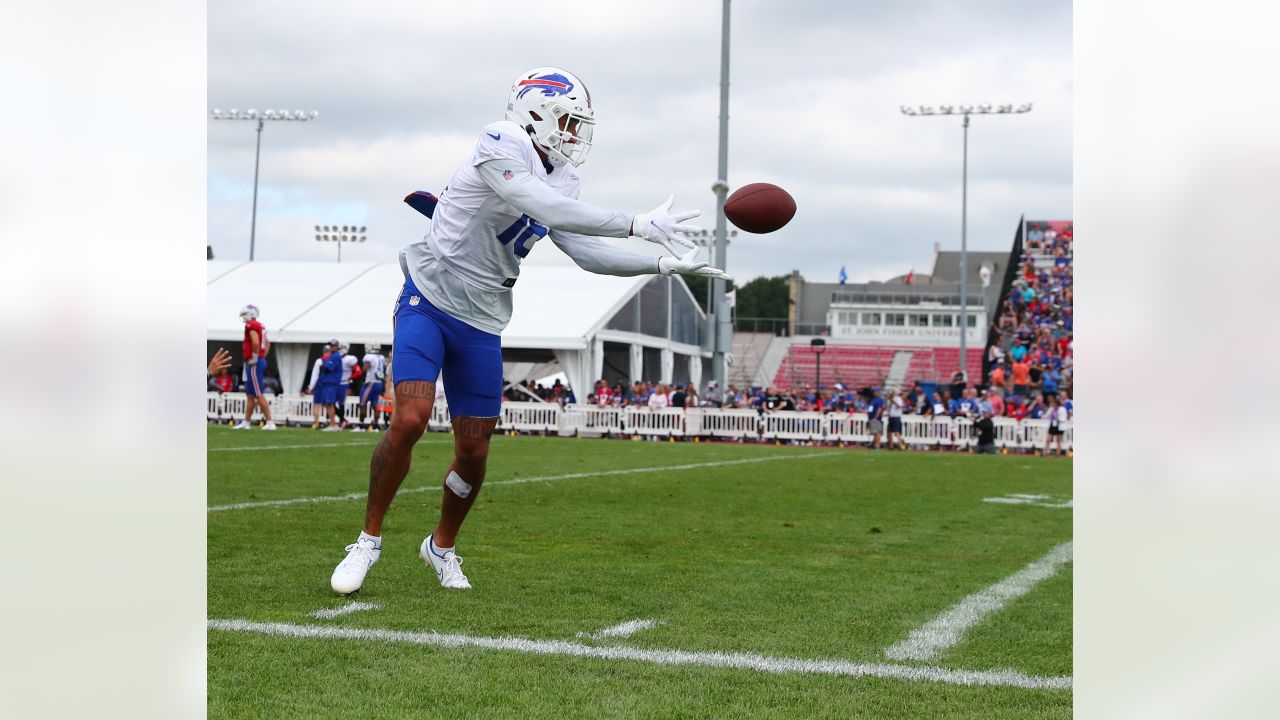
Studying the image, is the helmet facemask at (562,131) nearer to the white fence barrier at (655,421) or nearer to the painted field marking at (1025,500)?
the painted field marking at (1025,500)

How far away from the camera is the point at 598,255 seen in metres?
5.18

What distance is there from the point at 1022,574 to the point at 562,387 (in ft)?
72.9

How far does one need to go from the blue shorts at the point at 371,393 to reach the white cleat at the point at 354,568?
19030 mm

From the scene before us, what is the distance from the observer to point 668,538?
283 inches

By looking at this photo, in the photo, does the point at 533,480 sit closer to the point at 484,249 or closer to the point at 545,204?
the point at 484,249

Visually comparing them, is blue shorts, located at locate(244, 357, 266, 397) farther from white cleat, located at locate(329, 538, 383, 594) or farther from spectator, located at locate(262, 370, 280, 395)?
white cleat, located at locate(329, 538, 383, 594)

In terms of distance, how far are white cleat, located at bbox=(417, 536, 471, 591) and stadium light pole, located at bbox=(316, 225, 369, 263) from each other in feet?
A: 180

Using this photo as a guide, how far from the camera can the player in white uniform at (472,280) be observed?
4820 mm

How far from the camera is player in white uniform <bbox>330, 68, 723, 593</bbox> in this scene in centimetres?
482

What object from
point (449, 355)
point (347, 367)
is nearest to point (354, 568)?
point (449, 355)

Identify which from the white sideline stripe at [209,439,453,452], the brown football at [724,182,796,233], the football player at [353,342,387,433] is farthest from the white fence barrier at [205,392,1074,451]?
the brown football at [724,182,796,233]
